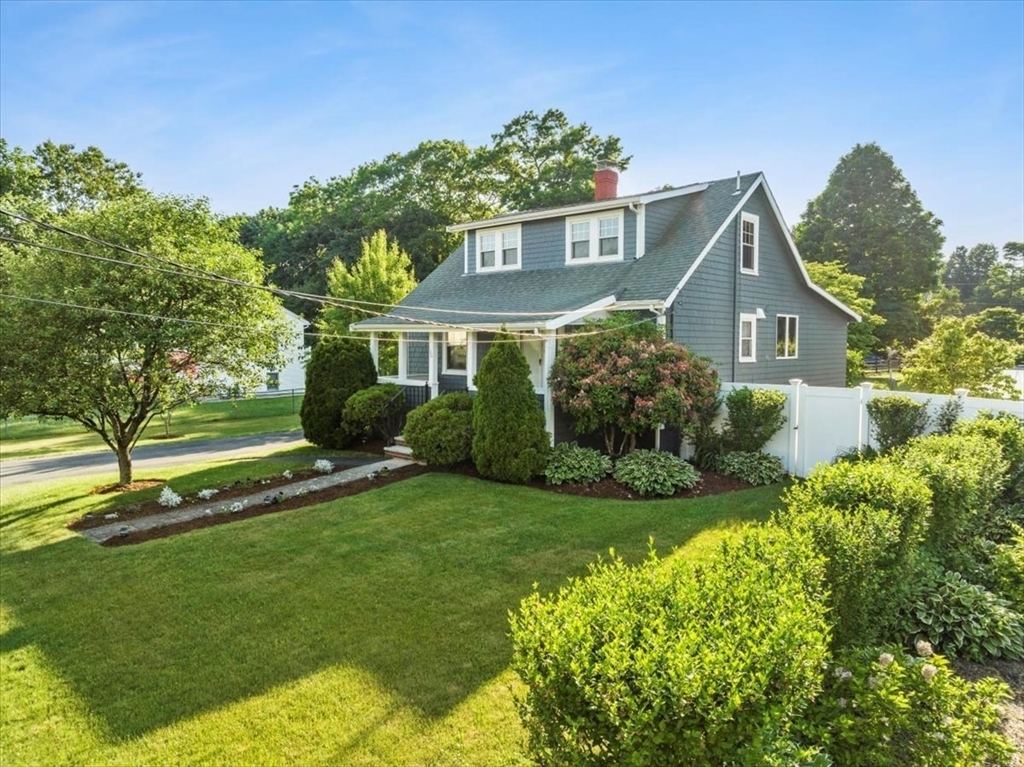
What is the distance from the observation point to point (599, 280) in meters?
14.2

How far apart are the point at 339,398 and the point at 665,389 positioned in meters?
8.69

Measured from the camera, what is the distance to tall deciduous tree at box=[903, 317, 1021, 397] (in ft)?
51.8

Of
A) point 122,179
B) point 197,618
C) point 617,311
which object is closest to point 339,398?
point 617,311

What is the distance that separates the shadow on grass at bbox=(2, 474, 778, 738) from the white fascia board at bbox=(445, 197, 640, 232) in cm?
776

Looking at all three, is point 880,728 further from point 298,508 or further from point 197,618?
point 298,508

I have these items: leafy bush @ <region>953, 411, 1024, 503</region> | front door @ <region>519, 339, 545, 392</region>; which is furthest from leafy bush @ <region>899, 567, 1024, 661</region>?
front door @ <region>519, 339, 545, 392</region>

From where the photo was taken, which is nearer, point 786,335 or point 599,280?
point 599,280

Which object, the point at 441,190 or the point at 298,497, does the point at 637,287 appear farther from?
the point at 441,190

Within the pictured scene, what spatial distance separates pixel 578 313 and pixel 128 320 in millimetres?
8339

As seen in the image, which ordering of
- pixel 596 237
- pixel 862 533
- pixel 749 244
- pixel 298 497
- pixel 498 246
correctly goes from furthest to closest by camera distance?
1. pixel 498 246
2. pixel 749 244
3. pixel 596 237
4. pixel 298 497
5. pixel 862 533

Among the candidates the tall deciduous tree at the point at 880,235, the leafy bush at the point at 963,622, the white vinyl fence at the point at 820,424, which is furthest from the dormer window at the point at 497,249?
the tall deciduous tree at the point at 880,235

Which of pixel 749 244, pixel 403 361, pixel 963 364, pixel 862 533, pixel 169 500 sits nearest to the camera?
pixel 862 533

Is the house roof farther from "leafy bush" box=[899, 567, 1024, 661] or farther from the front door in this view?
"leafy bush" box=[899, 567, 1024, 661]

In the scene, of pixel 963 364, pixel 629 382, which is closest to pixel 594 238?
pixel 629 382
